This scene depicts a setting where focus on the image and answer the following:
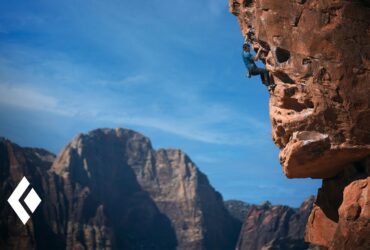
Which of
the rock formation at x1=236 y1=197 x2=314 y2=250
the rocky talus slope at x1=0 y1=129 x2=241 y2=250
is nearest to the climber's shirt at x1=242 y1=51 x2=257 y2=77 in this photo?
the rocky talus slope at x1=0 y1=129 x2=241 y2=250

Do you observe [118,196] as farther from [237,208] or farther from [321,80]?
[321,80]

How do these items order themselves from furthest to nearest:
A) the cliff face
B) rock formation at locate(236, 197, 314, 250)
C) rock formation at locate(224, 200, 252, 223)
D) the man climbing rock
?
rock formation at locate(224, 200, 252, 223) → rock formation at locate(236, 197, 314, 250) → the man climbing rock → the cliff face

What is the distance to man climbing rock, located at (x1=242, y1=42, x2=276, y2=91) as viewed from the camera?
22844mm

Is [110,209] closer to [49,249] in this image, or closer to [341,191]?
[49,249]

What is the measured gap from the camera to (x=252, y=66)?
23.4 metres

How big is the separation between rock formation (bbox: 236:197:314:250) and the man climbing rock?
106560 millimetres

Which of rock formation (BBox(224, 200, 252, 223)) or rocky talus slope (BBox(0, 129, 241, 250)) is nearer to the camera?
rocky talus slope (BBox(0, 129, 241, 250))

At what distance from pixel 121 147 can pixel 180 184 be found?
26.8m

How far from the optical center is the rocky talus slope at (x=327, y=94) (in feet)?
64.7

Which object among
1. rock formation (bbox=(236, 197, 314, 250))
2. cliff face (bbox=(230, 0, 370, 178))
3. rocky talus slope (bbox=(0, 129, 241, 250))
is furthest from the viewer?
rocky talus slope (bbox=(0, 129, 241, 250))

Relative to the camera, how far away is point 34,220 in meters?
122

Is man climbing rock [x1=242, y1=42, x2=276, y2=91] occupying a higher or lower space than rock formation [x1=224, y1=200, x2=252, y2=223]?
lower

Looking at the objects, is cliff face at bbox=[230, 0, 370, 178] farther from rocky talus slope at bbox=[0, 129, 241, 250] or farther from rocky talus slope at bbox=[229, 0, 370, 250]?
rocky talus slope at bbox=[0, 129, 241, 250]

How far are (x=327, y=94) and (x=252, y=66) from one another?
4.40 meters
